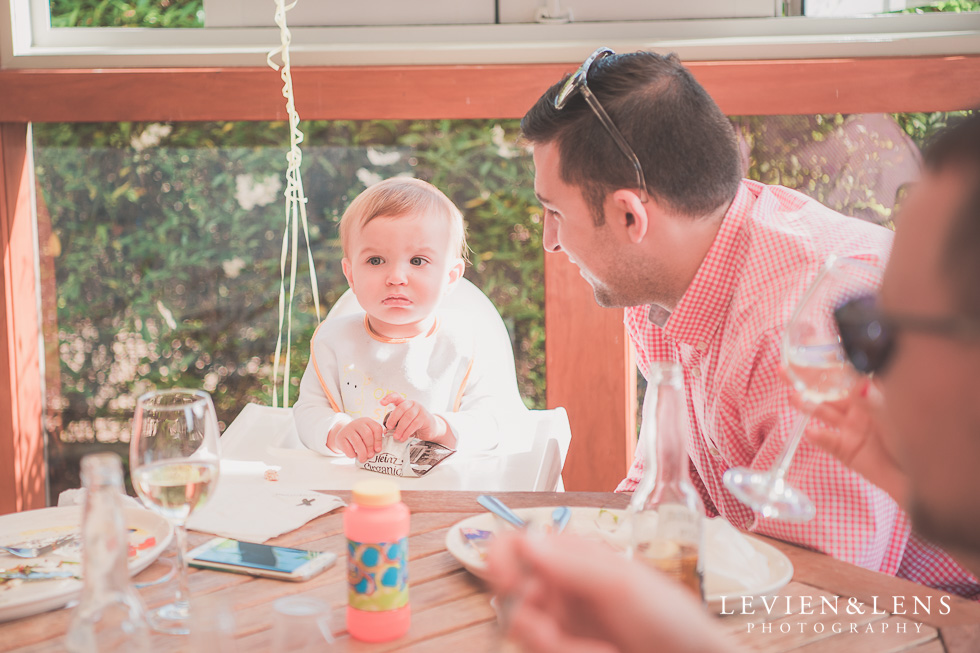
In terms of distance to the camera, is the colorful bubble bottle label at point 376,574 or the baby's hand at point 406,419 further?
the baby's hand at point 406,419

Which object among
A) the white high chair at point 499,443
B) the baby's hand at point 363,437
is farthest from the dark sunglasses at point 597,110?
the baby's hand at point 363,437

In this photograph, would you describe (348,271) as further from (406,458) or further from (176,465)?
(176,465)

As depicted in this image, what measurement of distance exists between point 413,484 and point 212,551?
1.75 feet

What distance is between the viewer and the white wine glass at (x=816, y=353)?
0.93 meters

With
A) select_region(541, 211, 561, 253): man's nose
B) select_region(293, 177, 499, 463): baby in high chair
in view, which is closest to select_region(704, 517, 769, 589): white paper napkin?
select_region(541, 211, 561, 253): man's nose

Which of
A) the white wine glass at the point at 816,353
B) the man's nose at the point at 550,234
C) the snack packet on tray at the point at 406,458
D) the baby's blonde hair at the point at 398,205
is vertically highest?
the baby's blonde hair at the point at 398,205

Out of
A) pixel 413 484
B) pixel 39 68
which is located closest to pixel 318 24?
pixel 39 68

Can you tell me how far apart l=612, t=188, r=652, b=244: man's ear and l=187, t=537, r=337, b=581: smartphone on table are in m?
0.93

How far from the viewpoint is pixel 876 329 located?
74cm

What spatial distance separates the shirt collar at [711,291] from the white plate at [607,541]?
0.51 metres

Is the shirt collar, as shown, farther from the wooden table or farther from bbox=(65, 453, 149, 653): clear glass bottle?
bbox=(65, 453, 149, 653): clear glass bottle

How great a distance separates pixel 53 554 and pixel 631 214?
1169 millimetres

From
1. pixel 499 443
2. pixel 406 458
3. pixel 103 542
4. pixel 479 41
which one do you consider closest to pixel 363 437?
pixel 406 458

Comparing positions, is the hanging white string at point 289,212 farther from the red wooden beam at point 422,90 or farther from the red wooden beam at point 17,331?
the red wooden beam at point 17,331
